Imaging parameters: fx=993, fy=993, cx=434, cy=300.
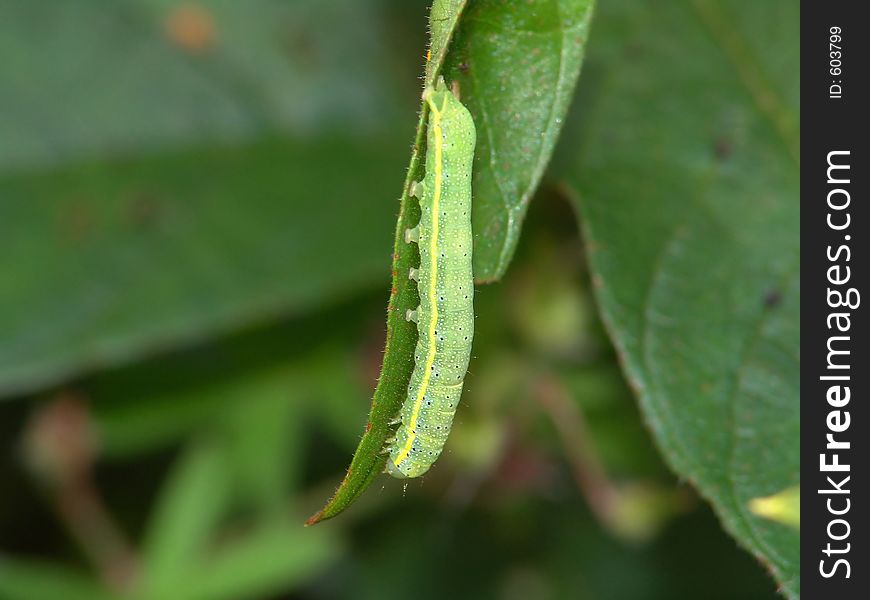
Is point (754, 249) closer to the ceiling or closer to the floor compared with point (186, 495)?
closer to the ceiling

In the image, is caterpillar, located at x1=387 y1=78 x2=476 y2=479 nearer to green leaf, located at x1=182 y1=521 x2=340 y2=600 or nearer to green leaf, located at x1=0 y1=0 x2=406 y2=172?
green leaf, located at x1=182 y1=521 x2=340 y2=600

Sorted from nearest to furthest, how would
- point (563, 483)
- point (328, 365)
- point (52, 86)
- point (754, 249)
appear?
point (754, 249) → point (52, 86) → point (328, 365) → point (563, 483)

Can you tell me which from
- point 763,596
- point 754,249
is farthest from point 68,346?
point 763,596

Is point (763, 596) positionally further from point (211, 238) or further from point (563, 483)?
point (211, 238)

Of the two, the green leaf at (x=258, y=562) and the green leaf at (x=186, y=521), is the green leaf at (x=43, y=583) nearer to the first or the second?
the green leaf at (x=186, y=521)

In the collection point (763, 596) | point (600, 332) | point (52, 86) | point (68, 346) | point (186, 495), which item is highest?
point (52, 86)

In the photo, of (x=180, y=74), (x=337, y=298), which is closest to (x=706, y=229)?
(x=337, y=298)
